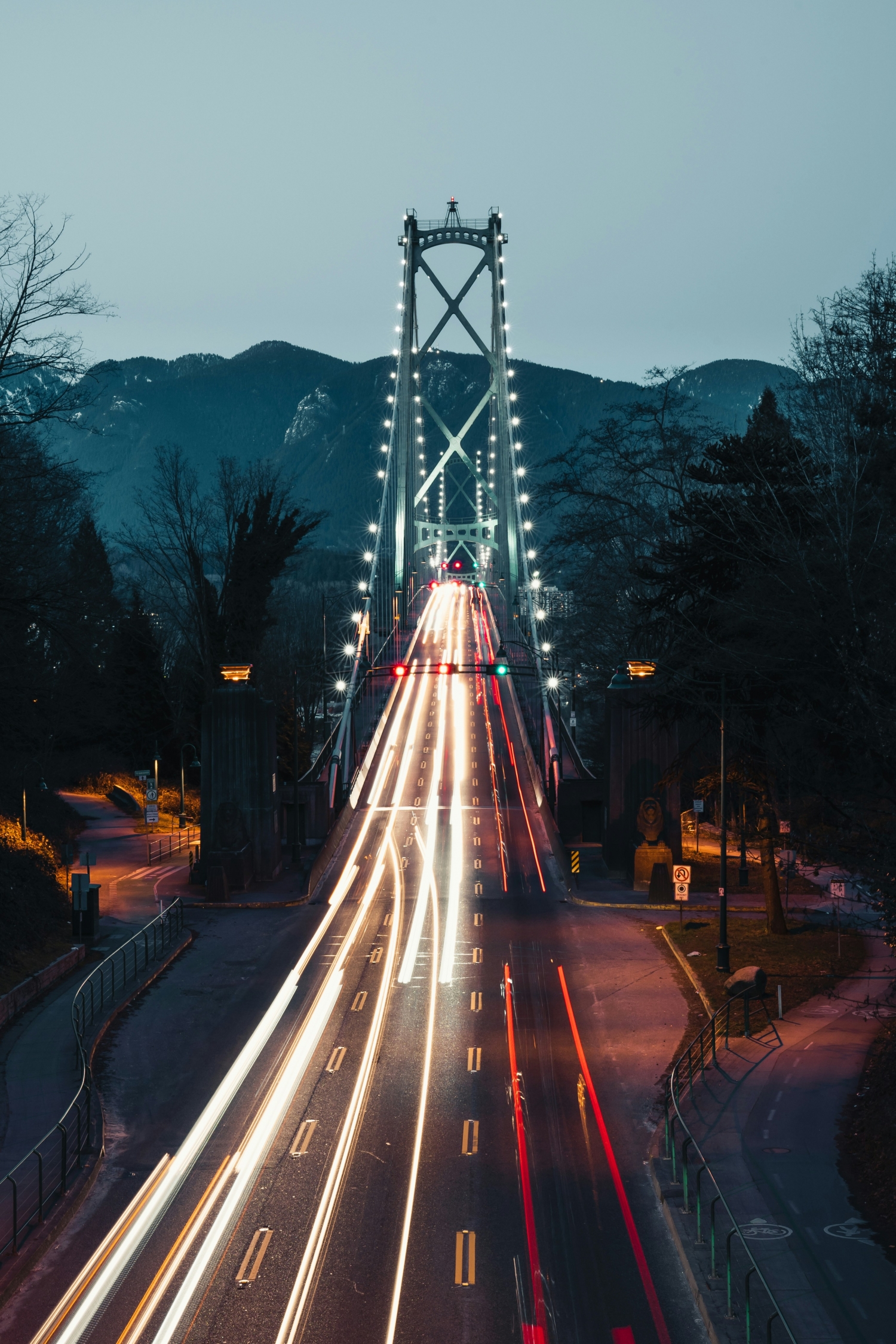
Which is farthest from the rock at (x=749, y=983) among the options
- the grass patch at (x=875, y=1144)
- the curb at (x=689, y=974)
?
the grass patch at (x=875, y=1144)

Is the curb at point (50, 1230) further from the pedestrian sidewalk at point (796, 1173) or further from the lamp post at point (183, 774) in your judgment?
the lamp post at point (183, 774)

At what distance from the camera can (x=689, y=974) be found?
2914cm

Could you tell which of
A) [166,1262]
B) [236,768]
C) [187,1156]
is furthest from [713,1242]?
[236,768]

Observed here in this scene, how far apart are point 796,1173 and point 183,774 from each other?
38.3 m

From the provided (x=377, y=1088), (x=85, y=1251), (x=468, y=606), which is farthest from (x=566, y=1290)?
(x=468, y=606)

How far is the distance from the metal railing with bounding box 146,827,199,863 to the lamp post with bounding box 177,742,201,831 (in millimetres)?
443

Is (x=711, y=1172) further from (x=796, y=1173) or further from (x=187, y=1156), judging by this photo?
(x=187, y=1156)

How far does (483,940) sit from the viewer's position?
32656 mm

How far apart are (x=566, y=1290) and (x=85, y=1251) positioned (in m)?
5.92

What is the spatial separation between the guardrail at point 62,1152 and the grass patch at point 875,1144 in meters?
10.6

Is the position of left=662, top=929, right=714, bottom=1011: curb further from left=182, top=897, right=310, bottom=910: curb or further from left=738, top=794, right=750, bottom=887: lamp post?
left=182, top=897, right=310, bottom=910: curb

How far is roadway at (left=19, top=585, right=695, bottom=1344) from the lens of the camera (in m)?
14.0

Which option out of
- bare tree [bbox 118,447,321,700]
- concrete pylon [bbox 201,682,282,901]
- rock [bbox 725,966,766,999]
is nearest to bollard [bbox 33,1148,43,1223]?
rock [bbox 725,966,766,999]

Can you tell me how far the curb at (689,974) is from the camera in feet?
86.5
